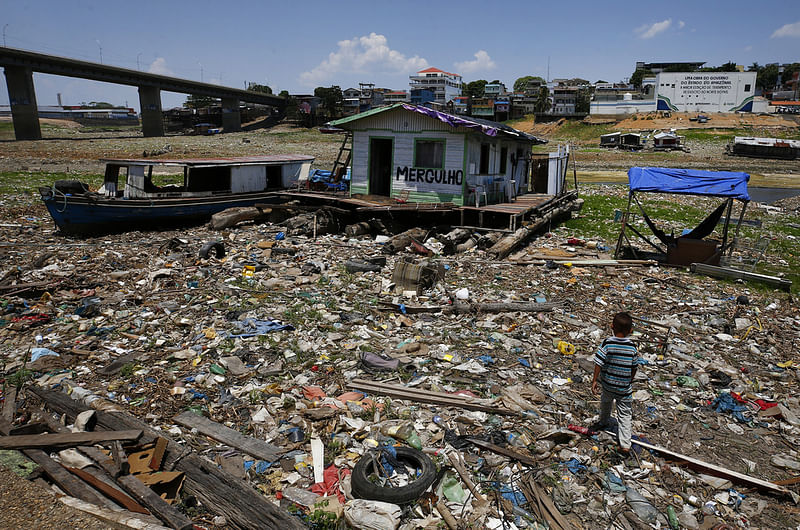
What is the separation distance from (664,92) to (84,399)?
95127 mm

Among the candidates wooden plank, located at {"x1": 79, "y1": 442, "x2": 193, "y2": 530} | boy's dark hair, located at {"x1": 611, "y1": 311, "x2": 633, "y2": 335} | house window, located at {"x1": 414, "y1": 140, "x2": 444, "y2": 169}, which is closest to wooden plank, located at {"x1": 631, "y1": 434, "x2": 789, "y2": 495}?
boy's dark hair, located at {"x1": 611, "y1": 311, "x2": 633, "y2": 335}

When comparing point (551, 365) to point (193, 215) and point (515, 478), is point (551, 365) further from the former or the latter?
point (193, 215)

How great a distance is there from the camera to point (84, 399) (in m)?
5.72

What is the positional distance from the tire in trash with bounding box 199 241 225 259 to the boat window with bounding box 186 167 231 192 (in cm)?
621

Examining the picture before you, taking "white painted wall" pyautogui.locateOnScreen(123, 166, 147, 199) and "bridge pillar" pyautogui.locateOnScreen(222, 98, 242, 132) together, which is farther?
"bridge pillar" pyautogui.locateOnScreen(222, 98, 242, 132)

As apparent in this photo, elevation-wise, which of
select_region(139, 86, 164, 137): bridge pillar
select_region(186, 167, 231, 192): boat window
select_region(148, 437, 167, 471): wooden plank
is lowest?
select_region(148, 437, 167, 471): wooden plank

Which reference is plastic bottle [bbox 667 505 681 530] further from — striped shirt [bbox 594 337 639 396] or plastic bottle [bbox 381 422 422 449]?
plastic bottle [bbox 381 422 422 449]

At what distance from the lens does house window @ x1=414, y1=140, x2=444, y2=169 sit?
1546 cm

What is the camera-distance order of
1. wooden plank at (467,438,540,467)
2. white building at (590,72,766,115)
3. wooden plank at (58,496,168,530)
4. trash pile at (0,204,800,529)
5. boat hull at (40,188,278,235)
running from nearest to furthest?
wooden plank at (58,496,168,530) < trash pile at (0,204,800,529) < wooden plank at (467,438,540,467) < boat hull at (40,188,278,235) < white building at (590,72,766,115)

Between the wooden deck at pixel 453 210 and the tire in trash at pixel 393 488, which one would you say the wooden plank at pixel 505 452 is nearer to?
the tire in trash at pixel 393 488

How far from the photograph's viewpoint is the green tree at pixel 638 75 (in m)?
114

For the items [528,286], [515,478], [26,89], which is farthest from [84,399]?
[26,89]

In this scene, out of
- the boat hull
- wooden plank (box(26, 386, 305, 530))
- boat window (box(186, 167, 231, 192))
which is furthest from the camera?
boat window (box(186, 167, 231, 192))

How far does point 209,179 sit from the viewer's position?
59.0 feet
